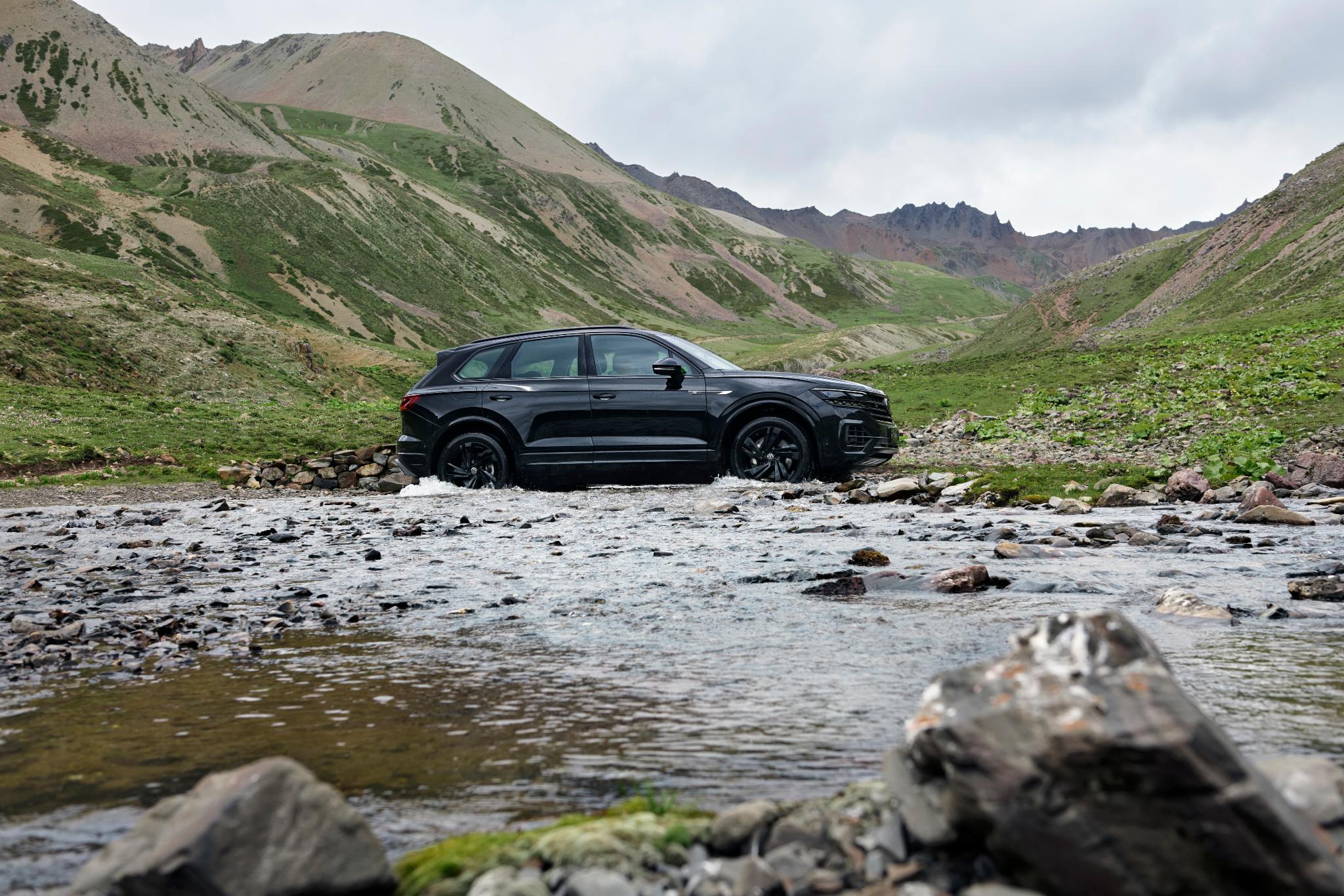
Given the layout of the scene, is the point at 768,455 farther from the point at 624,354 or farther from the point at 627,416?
the point at 624,354

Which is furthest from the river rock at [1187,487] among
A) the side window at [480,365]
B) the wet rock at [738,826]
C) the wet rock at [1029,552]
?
the wet rock at [738,826]

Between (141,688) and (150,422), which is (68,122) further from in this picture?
(141,688)

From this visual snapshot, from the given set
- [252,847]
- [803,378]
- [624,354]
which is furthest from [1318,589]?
[624,354]

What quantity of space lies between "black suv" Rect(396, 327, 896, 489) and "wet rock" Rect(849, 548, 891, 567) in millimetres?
4984

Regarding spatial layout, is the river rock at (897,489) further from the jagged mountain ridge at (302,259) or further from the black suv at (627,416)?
the jagged mountain ridge at (302,259)

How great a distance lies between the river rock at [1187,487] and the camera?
426 inches

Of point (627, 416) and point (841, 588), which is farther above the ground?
point (627, 416)

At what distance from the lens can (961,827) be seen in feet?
7.38

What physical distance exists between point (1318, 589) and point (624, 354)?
872cm

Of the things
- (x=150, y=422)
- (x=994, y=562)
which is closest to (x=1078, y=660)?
(x=994, y=562)

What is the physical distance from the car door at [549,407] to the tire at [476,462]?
14.5 inches

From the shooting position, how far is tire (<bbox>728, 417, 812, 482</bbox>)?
40.6 ft

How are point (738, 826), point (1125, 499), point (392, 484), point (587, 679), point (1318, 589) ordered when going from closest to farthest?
point (738, 826)
point (587, 679)
point (1318, 589)
point (1125, 499)
point (392, 484)

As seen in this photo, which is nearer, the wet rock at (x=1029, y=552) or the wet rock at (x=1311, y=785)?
the wet rock at (x=1311, y=785)
